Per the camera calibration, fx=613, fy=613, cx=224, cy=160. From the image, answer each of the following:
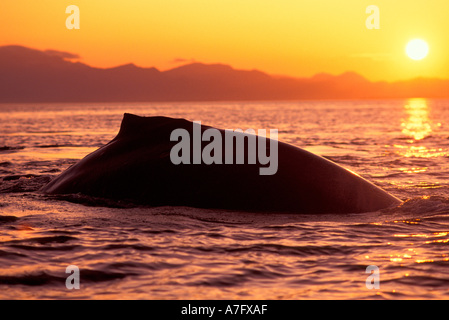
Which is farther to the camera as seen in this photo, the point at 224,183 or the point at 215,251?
the point at 224,183

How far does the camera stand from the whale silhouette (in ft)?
25.2

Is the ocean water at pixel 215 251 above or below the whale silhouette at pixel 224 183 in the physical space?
below

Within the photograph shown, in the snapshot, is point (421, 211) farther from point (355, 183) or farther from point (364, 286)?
point (364, 286)

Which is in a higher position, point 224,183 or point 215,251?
point 224,183

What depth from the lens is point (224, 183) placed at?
7.74m

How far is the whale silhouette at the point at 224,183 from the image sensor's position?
7.68 meters

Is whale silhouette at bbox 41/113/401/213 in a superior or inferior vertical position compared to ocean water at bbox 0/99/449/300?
superior

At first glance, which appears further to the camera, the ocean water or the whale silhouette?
the whale silhouette

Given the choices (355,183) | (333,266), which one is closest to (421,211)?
(355,183)

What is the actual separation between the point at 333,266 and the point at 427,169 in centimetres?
937

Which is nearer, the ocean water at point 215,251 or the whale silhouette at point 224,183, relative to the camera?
the ocean water at point 215,251
